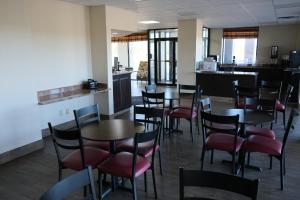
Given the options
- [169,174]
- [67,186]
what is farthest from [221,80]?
[67,186]

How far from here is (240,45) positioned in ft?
37.2

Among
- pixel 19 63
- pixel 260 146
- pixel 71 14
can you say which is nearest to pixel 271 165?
pixel 260 146

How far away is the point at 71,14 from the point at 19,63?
187 centimetres

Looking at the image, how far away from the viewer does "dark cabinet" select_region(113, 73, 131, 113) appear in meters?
6.23

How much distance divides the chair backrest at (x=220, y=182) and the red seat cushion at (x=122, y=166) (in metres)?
0.98

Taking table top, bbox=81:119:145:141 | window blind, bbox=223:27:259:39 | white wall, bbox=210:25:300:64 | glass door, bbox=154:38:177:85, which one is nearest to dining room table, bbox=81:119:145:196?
table top, bbox=81:119:145:141

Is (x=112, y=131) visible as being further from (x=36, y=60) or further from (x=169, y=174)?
(x=36, y=60)

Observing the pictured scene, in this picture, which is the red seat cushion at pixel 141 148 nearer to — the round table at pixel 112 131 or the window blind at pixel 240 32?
the round table at pixel 112 131

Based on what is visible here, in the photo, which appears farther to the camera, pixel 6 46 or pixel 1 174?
pixel 6 46

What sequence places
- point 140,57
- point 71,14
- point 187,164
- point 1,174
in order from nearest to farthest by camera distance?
1. point 1,174
2. point 187,164
3. point 71,14
4. point 140,57

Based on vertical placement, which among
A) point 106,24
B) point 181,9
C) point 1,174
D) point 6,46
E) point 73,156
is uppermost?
point 181,9

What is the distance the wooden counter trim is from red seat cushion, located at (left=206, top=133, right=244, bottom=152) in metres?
2.70

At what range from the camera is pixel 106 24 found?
5559 mm

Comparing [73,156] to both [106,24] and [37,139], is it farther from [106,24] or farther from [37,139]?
[106,24]
